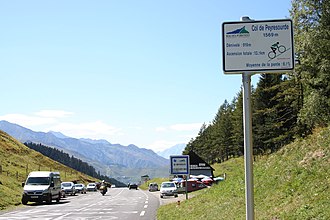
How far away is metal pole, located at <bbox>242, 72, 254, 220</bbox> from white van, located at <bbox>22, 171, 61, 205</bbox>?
2986 cm

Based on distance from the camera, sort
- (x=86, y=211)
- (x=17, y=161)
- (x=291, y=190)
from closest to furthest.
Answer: (x=291, y=190) → (x=86, y=211) → (x=17, y=161)

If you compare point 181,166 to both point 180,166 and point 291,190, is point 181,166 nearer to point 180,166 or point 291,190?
point 180,166

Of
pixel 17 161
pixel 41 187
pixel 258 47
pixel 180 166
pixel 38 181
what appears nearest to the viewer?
pixel 258 47

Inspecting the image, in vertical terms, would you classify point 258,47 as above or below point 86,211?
above

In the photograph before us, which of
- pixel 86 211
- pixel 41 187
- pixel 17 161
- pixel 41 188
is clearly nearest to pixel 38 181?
pixel 41 187

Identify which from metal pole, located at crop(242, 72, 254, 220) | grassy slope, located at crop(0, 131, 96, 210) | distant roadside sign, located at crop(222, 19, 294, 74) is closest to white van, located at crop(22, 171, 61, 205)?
grassy slope, located at crop(0, 131, 96, 210)

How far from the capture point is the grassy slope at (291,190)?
10195 mm

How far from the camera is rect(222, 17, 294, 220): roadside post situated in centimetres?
498

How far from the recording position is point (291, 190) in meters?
12.2

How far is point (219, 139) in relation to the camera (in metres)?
99.4

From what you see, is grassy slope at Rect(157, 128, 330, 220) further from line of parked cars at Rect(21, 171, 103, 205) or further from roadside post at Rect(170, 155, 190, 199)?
line of parked cars at Rect(21, 171, 103, 205)

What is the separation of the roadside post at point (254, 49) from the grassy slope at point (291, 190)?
486 centimetres

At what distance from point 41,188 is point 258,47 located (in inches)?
1206

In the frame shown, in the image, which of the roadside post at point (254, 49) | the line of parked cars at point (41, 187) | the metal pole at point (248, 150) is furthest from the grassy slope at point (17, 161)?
the roadside post at point (254, 49)
